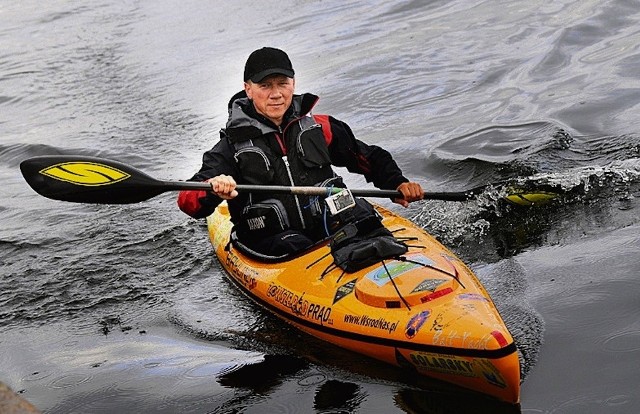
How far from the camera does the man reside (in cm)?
536

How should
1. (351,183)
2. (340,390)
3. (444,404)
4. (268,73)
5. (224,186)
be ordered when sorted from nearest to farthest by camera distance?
(444,404), (340,390), (224,186), (268,73), (351,183)

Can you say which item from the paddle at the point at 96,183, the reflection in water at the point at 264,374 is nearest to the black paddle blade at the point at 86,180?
the paddle at the point at 96,183

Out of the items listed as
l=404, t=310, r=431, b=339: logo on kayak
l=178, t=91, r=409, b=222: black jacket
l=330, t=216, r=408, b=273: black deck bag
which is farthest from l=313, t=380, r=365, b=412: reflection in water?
l=178, t=91, r=409, b=222: black jacket

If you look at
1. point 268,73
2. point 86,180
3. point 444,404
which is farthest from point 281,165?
point 444,404

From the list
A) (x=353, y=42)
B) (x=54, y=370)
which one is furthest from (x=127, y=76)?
(x=54, y=370)

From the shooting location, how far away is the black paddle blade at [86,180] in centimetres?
531

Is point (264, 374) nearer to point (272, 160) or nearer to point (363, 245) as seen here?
point (363, 245)

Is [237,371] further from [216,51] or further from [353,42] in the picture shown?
[216,51]

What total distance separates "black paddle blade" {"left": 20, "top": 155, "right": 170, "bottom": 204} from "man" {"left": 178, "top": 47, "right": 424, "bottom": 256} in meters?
0.28

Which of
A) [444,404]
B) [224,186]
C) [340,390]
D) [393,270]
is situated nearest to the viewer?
[444,404]

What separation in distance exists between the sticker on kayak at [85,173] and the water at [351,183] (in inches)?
36.7

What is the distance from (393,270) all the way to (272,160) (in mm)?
1163

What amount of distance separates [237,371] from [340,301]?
640mm

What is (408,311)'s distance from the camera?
4.36m
